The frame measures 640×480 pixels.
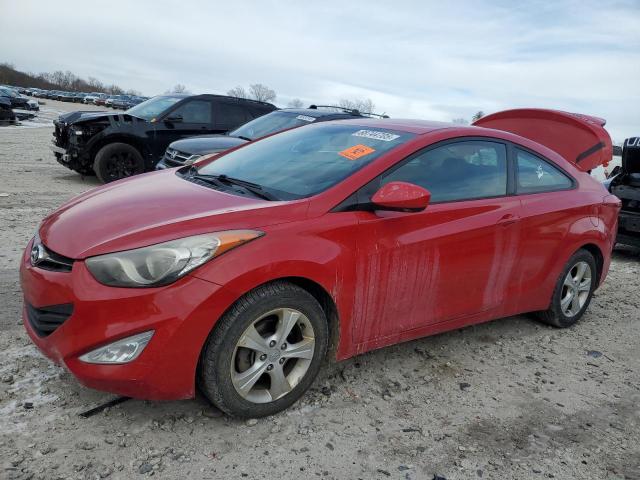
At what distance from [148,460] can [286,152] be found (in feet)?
6.80

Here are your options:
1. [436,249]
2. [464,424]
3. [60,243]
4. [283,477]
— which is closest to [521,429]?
[464,424]

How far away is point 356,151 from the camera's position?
3330mm

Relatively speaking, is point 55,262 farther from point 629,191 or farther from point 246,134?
point 629,191

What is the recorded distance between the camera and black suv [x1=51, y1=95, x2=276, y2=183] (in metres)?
9.13

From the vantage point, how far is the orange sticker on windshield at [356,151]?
10.7 feet

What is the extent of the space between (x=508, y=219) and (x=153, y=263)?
2.35m

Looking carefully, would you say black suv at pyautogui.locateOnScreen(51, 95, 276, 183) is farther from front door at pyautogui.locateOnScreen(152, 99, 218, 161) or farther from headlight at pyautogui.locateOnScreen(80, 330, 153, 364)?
headlight at pyautogui.locateOnScreen(80, 330, 153, 364)

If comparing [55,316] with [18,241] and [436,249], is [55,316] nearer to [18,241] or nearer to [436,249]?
[436,249]

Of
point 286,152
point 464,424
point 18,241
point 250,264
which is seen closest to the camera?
point 250,264

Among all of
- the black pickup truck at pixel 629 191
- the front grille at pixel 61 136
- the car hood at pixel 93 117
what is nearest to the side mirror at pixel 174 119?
the car hood at pixel 93 117

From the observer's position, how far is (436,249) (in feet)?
10.6

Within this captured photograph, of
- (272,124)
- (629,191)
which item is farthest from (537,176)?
(272,124)

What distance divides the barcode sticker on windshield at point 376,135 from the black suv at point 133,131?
22.0 feet

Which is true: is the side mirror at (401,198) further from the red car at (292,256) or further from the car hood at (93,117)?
the car hood at (93,117)
